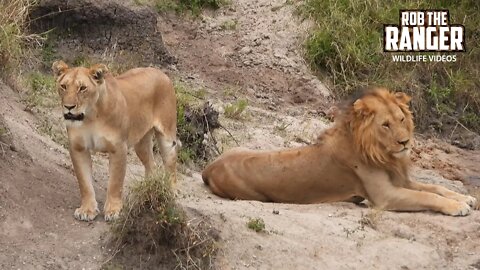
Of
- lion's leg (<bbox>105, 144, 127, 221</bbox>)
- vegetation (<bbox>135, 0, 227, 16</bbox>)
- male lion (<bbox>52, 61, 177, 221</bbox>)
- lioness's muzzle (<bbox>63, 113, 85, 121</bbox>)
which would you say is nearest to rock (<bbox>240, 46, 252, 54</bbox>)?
vegetation (<bbox>135, 0, 227, 16</bbox>)

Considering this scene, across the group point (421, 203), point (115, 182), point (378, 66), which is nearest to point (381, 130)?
point (421, 203)

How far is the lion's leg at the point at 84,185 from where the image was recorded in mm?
7453

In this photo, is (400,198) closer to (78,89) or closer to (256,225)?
(256,225)

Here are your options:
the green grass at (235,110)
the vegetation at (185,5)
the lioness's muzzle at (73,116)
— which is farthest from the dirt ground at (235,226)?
the vegetation at (185,5)

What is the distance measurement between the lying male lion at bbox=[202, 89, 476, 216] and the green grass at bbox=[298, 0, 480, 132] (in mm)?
4666

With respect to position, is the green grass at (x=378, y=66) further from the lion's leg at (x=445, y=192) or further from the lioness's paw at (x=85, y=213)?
the lioness's paw at (x=85, y=213)

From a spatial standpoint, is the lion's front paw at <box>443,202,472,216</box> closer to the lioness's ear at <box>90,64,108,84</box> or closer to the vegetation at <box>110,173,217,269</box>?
the vegetation at <box>110,173,217,269</box>

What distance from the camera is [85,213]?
24.5 ft

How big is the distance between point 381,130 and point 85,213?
9.31 ft

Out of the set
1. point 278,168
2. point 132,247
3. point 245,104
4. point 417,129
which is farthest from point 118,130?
point 417,129

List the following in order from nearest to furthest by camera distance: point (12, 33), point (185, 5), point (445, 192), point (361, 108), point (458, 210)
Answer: point (458, 210) < point (361, 108) < point (445, 192) < point (12, 33) < point (185, 5)

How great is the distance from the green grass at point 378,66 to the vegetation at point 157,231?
7011 millimetres

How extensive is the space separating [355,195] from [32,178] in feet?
9.50

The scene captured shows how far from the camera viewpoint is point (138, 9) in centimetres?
1305
